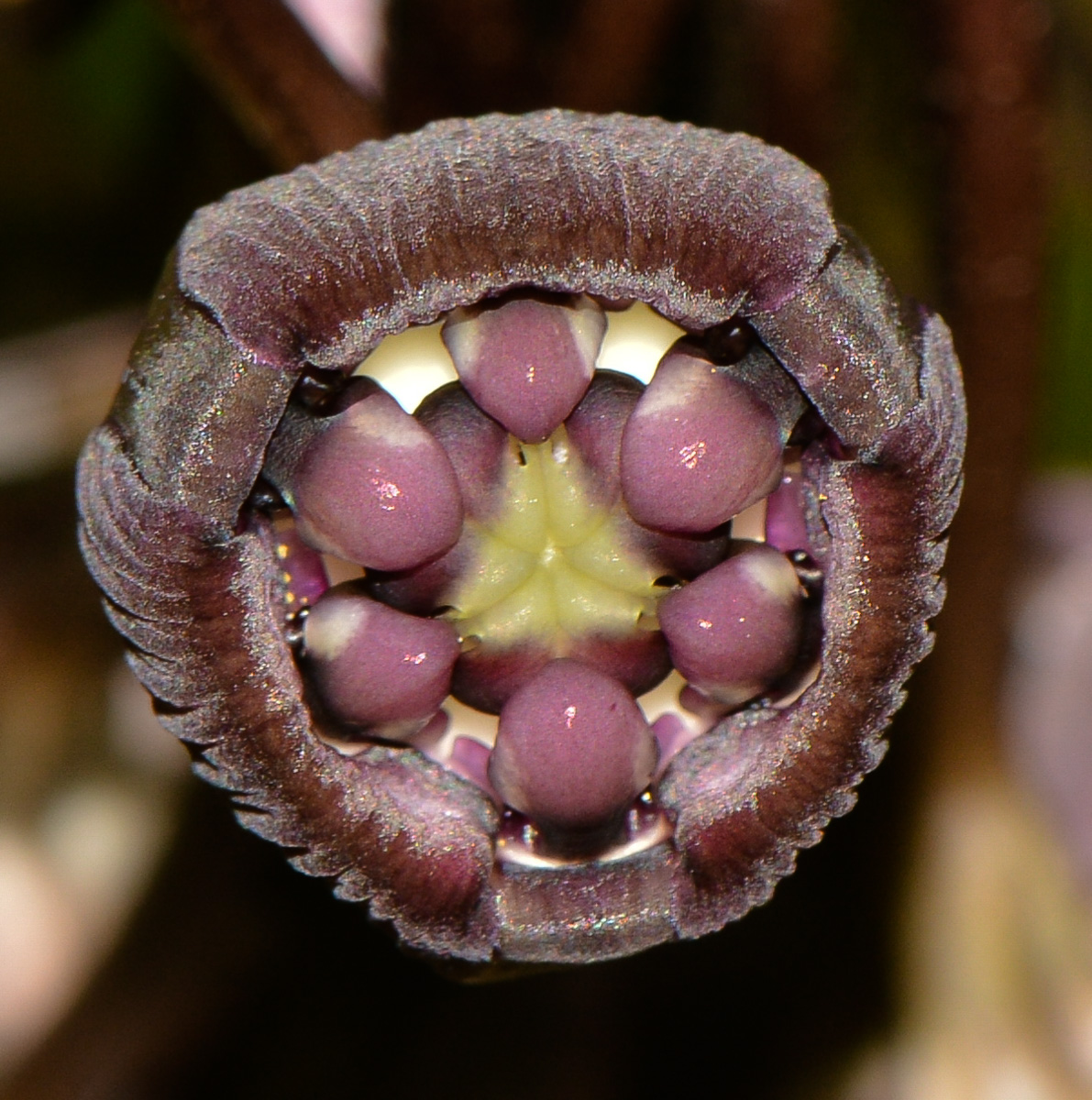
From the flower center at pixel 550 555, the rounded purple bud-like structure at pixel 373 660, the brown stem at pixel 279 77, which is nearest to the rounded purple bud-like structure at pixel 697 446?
the flower center at pixel 550 555

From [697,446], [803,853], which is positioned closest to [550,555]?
[697,446]

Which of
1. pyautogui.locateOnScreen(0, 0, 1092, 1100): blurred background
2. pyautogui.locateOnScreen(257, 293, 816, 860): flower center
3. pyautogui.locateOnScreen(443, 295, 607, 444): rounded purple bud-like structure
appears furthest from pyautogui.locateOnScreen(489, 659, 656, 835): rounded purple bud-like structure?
pyautogui.locateOnScreen(0, 0, 1092, 1100): blurred background

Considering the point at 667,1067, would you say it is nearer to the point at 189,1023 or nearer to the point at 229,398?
the point at 189,1023

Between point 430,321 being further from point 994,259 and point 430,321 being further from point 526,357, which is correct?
point 994,259

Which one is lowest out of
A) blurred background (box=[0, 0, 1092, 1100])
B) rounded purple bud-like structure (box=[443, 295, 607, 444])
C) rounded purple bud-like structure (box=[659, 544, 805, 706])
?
blurred background (box=[0, 0, 1092, 1100])

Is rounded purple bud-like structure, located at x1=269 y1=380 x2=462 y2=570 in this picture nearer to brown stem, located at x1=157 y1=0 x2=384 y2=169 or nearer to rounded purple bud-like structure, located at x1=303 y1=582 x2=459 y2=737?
rounded purple bud-like structure, located at x1=303 y1=582 x2=459 y2=737

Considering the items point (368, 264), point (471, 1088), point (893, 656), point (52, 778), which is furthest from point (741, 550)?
point (52, 778)

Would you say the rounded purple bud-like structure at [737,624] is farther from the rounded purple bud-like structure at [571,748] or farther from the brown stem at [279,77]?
the brown stem at [279,77]
